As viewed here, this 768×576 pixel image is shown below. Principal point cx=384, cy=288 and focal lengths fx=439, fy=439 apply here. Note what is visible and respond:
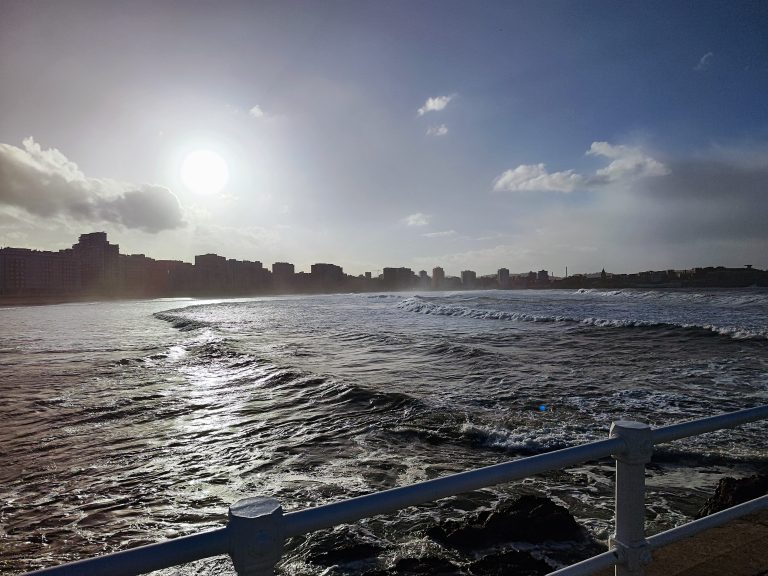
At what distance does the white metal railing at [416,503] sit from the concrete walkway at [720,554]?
327 millimetres

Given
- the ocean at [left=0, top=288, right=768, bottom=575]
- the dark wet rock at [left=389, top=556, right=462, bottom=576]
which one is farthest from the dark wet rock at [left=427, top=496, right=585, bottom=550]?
the dark wet rock at [left=389, top=556, right=462, bottom=576]

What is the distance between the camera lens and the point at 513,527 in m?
4.38

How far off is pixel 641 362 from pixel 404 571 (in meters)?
12.7

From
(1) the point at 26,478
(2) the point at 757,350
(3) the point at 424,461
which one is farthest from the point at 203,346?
(2) the point at 757,350

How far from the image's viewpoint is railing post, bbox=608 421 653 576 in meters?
1.86

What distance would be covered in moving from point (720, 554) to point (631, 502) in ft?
3.93

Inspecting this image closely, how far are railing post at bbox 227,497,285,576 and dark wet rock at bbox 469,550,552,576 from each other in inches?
129

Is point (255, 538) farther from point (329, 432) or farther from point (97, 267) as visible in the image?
point (97, 267)

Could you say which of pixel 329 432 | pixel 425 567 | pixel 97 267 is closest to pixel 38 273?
pixel 97 267

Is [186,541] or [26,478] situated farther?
[26,478]

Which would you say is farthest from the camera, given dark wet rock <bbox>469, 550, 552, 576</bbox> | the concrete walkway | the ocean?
the ocean

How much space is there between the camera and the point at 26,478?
19.3ft

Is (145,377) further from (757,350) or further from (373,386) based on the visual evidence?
(757,350)

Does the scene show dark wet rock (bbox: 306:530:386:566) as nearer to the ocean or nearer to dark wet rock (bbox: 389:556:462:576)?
the ocean
